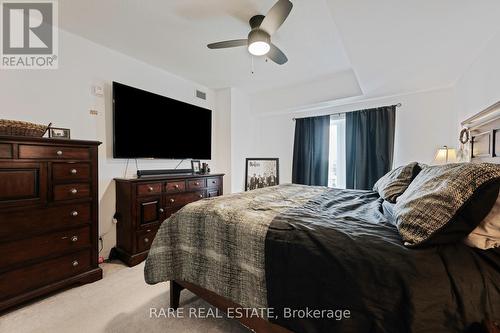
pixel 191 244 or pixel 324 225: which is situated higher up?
pixel 324 225

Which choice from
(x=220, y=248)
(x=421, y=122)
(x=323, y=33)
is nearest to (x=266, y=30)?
(x=323, y=33)

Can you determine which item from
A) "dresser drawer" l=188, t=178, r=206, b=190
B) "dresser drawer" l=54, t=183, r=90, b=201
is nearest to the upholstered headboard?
"dresser drawer" l=188, t=178, r=206, b=190

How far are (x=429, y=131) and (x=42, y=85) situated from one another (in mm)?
4901

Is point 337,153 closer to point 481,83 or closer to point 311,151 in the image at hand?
point 311,151

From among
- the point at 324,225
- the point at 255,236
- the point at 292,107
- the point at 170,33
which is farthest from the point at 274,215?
the point at 292,107

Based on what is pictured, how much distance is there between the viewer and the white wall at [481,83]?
184 centimetres

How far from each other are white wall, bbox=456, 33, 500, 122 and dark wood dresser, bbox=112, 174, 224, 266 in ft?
10.9

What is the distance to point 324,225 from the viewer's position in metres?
1.12

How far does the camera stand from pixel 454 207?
2.72 ft

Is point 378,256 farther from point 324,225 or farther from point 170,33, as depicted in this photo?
point 170,33

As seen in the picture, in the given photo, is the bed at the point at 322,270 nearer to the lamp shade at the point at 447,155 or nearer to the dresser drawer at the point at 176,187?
the dresser drawer at the point at 176,187

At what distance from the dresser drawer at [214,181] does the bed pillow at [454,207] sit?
106 inches

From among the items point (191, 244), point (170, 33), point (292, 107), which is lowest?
point (191, 244)

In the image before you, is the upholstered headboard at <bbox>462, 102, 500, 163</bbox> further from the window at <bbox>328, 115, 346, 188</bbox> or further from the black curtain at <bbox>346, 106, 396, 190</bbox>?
the window at <bbox>328, 115, 346, 188</bbox>
